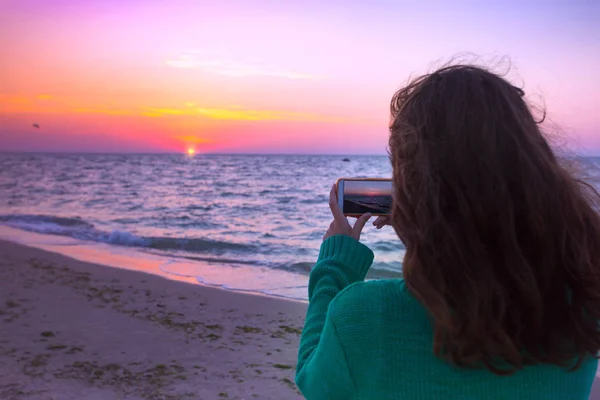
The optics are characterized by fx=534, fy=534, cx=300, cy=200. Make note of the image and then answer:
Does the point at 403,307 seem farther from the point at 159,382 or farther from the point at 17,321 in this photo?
the point at 17,321

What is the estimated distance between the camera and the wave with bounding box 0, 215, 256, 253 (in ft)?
43.7

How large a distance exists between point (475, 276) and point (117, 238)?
14.1 m

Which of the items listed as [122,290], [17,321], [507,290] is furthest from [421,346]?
[122,290]

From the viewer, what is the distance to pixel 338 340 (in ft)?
3.52

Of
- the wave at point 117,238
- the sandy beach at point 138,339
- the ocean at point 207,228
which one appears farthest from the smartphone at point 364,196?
the wave at point 117,238

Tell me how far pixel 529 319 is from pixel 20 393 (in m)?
4.27

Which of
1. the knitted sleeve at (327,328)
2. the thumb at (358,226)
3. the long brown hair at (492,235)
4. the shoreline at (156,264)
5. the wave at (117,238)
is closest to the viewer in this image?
the long brown hair at (492,235)

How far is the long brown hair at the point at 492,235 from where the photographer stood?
3.23ft

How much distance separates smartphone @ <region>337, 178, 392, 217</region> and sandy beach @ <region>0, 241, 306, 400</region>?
3044mm

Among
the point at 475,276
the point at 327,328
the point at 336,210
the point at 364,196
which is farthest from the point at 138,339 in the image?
the point at 475,276

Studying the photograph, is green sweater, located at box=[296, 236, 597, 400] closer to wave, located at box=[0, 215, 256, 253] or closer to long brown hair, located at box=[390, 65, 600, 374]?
long brown hair, located at box=[390, 65, 600, 374]

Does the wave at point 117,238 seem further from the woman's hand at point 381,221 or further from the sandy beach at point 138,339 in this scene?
the woman's hand at point 381,221

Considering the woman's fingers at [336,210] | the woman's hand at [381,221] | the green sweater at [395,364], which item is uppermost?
the woman's fingers at [336,210]

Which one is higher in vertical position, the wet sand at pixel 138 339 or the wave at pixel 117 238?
the wet sand at pixel 138 339
